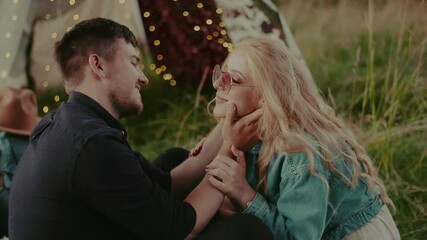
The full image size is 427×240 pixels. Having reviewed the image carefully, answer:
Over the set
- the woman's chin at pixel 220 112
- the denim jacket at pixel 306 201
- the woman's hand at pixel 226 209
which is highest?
the woman's chin at pixel 220 112

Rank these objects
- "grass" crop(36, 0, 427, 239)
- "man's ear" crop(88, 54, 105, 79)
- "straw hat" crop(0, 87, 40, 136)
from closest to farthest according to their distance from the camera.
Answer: "man's ear" crop(88, 54, 105, 79)
"straw hat" crop(0, 87, 40, 136)
"grass" crop(36, 0, 427, 239)

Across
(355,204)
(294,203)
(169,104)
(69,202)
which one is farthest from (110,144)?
(169,104)

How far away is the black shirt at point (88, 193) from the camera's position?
1906 mm

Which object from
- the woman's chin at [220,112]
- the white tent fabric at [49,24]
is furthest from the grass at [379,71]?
the woman's chin at [220,112]

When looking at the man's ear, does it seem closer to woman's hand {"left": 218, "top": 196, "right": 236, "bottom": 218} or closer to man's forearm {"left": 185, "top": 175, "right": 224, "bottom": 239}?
man's forearm {"left": 185, "top": 175, "right": 224, "bottom": 239}

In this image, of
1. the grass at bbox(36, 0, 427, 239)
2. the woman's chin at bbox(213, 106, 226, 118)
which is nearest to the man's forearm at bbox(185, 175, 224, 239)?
the woman's chin at bbox(213, 106, 226, 118)

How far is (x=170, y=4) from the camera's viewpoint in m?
3.67

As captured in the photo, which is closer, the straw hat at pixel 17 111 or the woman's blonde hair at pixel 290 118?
the woman's blonde hair at pixel 290 118

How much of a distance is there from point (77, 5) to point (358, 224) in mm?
2057

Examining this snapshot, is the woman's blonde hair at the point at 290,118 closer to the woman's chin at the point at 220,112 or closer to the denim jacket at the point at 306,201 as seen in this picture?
the denim jacket at the point at 306,201

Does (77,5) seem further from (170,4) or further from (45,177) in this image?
(45,177)

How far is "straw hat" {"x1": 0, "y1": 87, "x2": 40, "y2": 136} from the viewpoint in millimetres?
3283

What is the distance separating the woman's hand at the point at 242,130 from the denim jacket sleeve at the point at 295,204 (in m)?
0.13

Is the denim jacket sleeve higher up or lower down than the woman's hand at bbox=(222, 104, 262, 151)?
lower down
